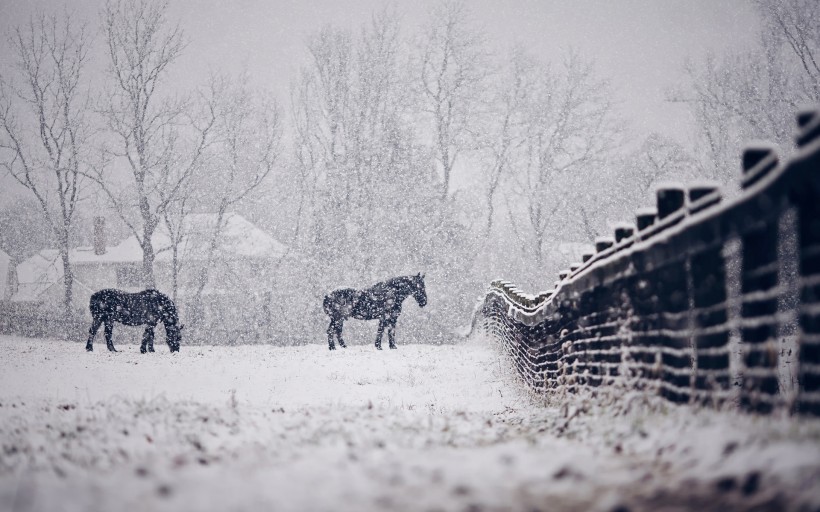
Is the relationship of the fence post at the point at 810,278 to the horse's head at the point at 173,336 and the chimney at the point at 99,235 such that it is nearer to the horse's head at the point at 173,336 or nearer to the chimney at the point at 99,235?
the horse's head at the point at 173,336

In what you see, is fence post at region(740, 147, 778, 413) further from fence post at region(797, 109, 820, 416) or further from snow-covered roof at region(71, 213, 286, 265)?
snow-covered roof at region(71, 213, 286, 265)

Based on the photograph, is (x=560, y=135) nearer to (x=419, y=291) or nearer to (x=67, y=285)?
(x=419, y=291)

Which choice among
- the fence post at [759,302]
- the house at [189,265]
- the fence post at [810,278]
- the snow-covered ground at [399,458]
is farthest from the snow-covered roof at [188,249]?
the fence post at [810,278]

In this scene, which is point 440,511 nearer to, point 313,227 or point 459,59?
point 313,227

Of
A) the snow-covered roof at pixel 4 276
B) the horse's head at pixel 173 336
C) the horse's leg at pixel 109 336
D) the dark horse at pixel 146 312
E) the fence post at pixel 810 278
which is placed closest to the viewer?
the fence post at pixel 810 278

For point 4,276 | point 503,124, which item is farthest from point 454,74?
point 4,276

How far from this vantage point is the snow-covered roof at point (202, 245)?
3152 centimetres

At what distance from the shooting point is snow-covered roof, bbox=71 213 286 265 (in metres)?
31.5

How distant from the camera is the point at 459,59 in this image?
116 ft

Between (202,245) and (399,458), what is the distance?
31.8 meters

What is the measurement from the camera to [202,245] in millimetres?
31781

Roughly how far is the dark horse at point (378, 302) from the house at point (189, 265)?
12573 millimetres

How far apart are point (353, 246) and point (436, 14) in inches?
697

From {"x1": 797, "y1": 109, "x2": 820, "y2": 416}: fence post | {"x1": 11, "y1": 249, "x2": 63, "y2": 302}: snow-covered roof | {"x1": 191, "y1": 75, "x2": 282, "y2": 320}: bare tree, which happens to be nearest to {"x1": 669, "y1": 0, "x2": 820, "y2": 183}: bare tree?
{"x1": 191, "y1": 75, "x2": 282, "y2": 320}: bare tree
